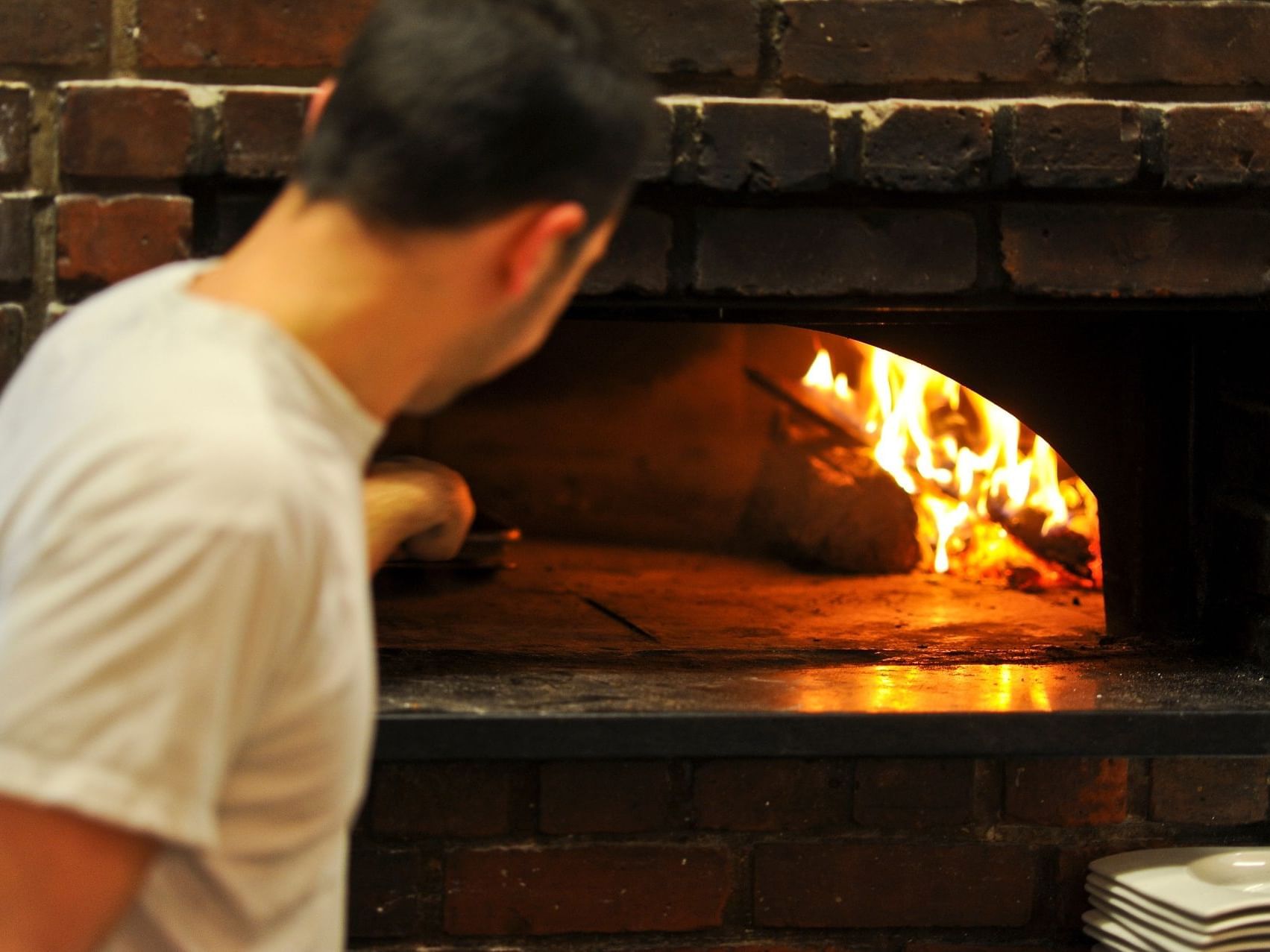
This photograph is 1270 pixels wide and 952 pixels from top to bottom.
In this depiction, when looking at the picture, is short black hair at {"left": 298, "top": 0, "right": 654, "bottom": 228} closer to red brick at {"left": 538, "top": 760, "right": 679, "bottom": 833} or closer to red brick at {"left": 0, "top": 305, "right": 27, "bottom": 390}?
red brick at {"left": 0, "top": 305, "right": 27, "bottom": 390}

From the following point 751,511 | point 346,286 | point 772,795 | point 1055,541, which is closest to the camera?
point 346,286

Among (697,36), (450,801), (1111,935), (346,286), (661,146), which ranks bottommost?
(1111,935)

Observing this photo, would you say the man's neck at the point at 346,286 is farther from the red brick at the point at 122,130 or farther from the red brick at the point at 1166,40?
the red brick at the point at 1166,40

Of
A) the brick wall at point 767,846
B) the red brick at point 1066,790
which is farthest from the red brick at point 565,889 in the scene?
the red brick at point 1066,790

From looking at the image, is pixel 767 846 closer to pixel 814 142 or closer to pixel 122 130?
pixel 814 142

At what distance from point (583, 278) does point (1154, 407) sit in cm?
70

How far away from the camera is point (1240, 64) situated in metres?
1.32

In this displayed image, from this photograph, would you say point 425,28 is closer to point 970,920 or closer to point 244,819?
point 244,819

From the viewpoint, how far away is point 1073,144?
4.27ft

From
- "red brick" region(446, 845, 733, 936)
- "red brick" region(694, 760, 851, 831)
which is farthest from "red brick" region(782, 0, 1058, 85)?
"red brick" region(446, 845, 733, 936)

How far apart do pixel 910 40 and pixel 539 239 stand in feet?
2.32

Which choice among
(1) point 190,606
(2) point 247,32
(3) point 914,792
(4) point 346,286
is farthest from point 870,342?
(1) point 190,606

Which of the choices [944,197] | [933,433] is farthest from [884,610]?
→ [944,197]

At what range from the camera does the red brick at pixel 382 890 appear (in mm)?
1378
